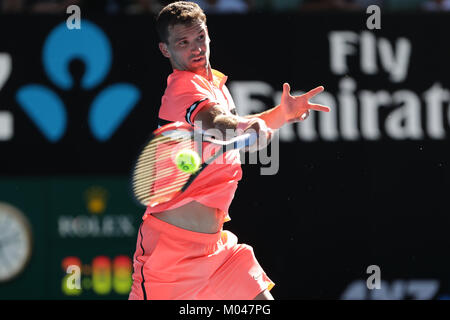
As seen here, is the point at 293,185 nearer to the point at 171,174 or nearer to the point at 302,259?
the point at 302,259

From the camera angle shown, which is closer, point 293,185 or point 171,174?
point 171,174

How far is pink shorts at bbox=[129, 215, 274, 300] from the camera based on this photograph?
15.0 feet

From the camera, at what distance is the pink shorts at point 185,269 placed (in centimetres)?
456

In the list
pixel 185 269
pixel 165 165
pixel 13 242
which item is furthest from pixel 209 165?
pixel 13 242

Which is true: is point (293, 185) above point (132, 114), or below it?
below

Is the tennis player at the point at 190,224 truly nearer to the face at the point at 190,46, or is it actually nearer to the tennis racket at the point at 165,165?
the face at the point at 190,46

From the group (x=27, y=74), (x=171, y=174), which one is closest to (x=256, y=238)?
(x=27, y=74)

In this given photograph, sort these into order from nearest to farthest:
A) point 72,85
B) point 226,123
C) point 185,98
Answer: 1. point 226,123
2. point 185,98
3. point 72,85

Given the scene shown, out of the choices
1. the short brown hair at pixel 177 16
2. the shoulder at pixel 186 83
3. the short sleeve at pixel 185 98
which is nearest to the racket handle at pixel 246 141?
the short sleeve at pixel 185 98

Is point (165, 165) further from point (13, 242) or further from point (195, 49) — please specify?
point (13, 242)

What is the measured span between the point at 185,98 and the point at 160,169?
370mm

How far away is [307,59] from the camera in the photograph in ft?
23.2

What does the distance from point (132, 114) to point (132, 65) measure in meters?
0.37

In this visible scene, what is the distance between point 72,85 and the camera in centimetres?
699
